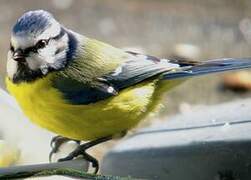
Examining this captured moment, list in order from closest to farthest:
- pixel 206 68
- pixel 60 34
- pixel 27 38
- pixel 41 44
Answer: pixel 27 38, pixel 41 44, pixel 60 34, pixel 206 68

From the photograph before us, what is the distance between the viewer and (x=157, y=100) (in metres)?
3.24

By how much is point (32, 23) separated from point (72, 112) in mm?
376

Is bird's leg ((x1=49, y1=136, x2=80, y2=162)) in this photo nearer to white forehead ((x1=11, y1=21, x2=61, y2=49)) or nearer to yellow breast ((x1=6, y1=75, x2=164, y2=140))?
yellow breast ((x1=6, y1=75, x2=164, y2=140))

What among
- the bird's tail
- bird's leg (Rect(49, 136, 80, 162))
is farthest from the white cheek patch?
the bird's tail

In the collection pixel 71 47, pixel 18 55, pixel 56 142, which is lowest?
pixel 56 142

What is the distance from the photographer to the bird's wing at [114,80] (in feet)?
9.84

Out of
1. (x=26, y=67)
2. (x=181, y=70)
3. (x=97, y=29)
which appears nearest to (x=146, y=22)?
(x=97, y=29)

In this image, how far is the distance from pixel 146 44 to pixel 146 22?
436 millimetres

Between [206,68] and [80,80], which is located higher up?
[206,68]

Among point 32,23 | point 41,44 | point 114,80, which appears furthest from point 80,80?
point 32,23

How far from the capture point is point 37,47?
2867 mm

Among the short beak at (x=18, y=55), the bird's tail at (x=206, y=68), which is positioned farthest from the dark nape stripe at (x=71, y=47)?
the bird's tail at (x=206, y=68)

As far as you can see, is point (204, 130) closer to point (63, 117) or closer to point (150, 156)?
point (150, 156)

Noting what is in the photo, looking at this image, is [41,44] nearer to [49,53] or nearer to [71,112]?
[49,53]
